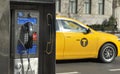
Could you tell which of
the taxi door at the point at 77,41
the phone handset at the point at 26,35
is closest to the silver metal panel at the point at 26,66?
the phone handset at the point at 26,35

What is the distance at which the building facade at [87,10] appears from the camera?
131ft

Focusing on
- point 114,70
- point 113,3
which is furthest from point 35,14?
point 113,3

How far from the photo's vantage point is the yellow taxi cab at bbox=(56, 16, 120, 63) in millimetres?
12516

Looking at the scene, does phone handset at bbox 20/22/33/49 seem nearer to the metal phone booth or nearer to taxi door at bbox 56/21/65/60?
the metal phone booth

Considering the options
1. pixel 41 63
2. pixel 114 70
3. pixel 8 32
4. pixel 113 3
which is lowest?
pixel 114 70

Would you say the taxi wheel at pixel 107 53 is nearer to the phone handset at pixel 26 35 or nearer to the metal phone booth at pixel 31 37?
the metal phone booth at pixel 31 37

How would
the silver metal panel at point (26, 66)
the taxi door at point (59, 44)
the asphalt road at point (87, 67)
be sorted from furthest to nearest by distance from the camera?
the taxi door at point (59, 44) < the asphalt road at point (87, 67) < the silver metal panel at point (26, 66)

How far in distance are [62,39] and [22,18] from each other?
24.7 feet

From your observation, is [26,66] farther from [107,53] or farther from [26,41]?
[107,53]

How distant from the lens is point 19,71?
5055 millimetres

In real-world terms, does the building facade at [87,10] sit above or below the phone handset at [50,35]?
above

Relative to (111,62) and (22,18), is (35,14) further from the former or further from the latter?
(111,62)

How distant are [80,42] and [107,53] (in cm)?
119

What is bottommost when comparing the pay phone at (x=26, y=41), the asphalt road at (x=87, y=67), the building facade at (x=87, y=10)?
the asphalt road at (x=87, y=67)
